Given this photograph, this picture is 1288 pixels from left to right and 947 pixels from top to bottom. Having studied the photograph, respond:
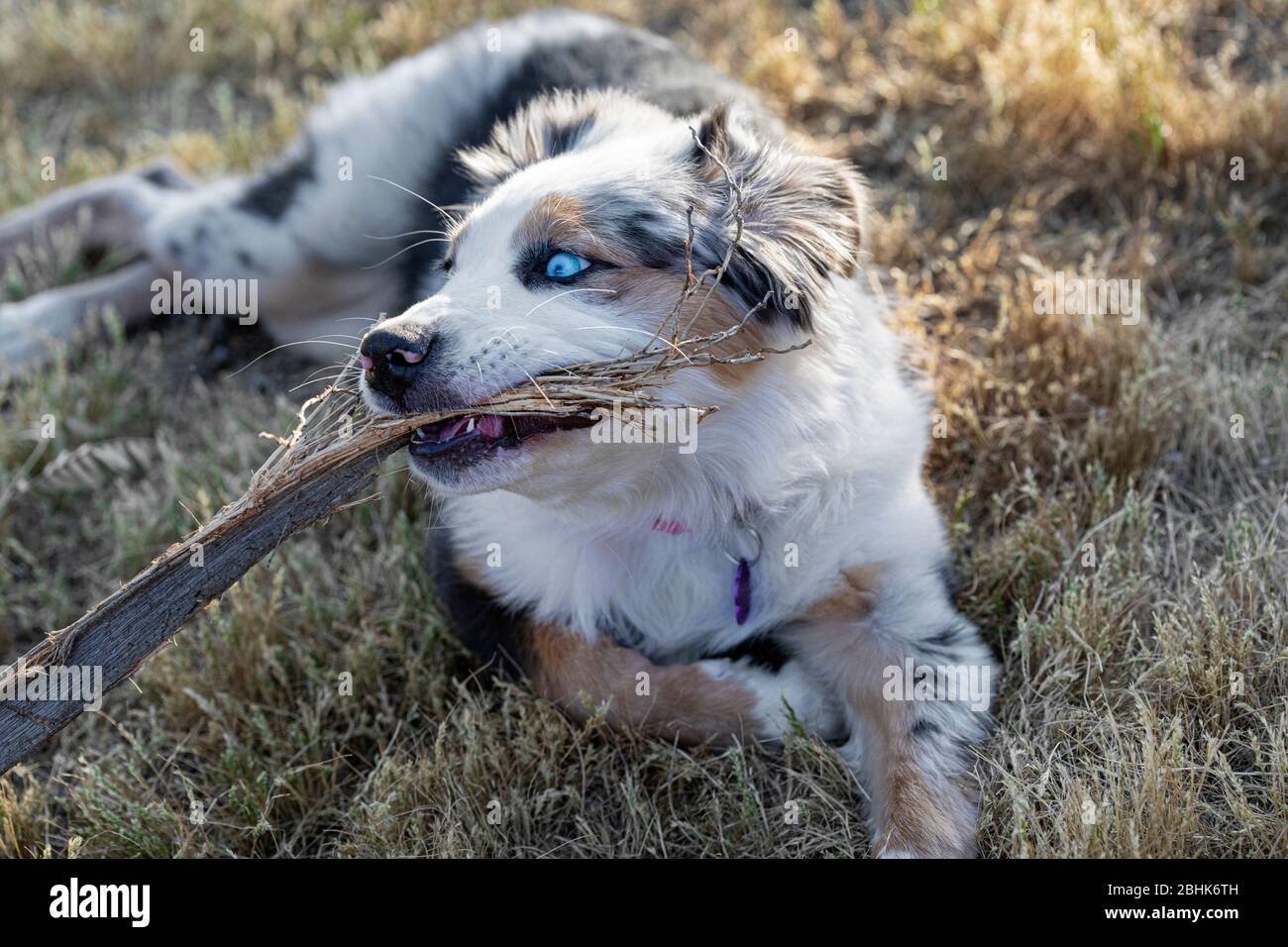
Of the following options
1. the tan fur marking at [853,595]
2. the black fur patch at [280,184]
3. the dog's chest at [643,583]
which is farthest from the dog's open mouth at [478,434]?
the black fur patch at [280,184]

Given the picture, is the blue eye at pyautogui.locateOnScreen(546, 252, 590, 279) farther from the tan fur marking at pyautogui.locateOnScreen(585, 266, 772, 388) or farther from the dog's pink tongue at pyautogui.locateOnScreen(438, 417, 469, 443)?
the dog's pink tongue at pyautogui.locateOnScreen(438, 417, 469, 443)

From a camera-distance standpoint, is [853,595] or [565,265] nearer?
[565,265]

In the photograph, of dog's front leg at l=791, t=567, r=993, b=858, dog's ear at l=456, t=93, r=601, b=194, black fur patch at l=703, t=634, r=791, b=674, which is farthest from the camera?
dog's ear at l=456, t=93, r=601, b=194

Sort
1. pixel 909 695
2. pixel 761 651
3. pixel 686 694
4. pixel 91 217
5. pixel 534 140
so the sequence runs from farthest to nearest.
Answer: pixel 91 217 < pixel 534 140 < pixel 761 651 < pixel 686 694 < pixel 909 695

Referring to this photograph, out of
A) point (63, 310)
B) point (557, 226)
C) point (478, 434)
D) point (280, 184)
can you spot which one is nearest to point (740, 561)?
point (478, 434)

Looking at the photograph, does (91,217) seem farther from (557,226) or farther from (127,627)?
(127,627)

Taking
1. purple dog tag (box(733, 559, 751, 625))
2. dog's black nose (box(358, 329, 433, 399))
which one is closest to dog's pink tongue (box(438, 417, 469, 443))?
dog's black nose (box(358, 329, 433, 399))

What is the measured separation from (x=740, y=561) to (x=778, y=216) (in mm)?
811

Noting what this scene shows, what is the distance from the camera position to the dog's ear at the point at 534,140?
3.37m

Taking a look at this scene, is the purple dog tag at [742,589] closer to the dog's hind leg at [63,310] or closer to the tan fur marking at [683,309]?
the tan fur marking at [683,309]

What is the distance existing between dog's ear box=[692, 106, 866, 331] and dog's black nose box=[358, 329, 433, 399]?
0.71m

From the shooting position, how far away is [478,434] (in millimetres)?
2607

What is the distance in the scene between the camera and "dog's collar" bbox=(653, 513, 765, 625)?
3.07 m
